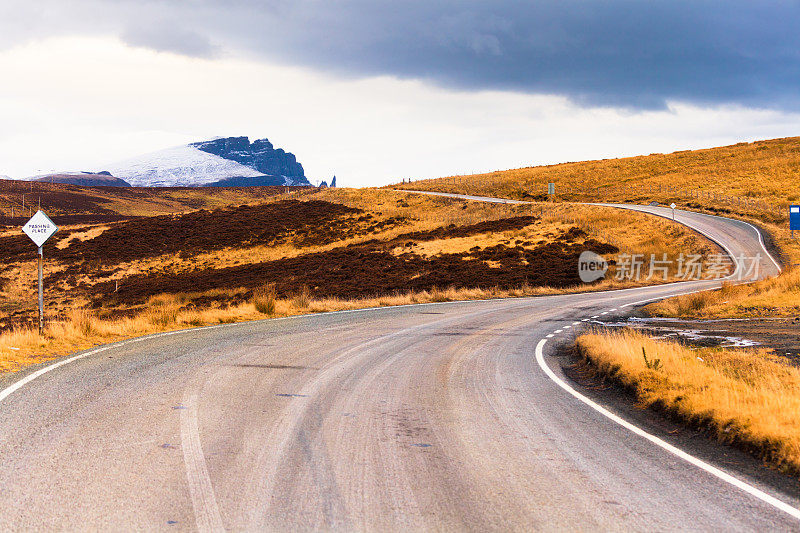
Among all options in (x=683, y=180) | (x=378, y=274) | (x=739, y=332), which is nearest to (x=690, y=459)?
(x=739, y=332)

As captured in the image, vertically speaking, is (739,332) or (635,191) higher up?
(635,191)

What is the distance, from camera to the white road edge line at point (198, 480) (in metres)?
4.18

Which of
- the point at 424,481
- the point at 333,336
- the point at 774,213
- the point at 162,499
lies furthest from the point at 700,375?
the point at 774,213

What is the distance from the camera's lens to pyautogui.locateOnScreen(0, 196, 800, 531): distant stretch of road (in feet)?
14.1

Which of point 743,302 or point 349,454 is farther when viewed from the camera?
point 743,302

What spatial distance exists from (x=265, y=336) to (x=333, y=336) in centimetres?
159

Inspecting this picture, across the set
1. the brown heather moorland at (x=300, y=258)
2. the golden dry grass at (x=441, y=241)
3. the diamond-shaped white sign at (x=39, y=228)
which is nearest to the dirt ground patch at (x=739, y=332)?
the brown heather moorland at (x=300, y=258)

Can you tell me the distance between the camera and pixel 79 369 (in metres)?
9.98

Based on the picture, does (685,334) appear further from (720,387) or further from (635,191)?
(635,191)

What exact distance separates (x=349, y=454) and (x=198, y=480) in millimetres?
1361

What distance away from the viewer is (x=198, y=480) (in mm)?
4953

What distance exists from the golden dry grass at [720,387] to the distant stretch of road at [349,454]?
0.33 meters

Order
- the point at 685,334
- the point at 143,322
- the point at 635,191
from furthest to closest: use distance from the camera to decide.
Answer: the point at 635,191, the point at 143,322, the point at 685,334

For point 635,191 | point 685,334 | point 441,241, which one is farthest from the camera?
point 635,191
